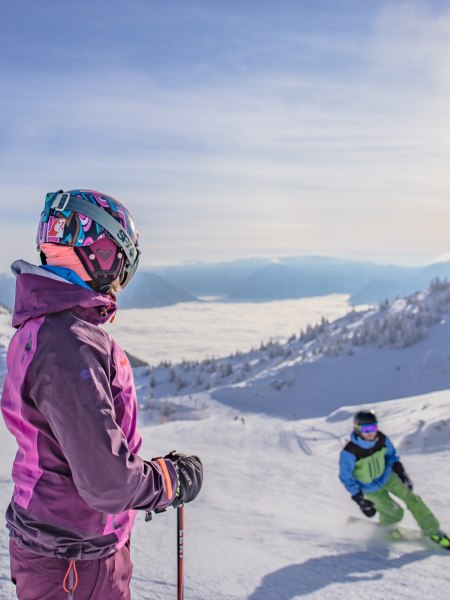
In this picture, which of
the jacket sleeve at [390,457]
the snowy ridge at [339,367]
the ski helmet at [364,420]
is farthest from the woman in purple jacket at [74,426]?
the snowy ridge at [339,367]

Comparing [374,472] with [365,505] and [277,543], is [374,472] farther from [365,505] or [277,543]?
[277,543]

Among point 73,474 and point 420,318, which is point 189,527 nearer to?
point 73,474

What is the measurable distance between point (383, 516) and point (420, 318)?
2531cm

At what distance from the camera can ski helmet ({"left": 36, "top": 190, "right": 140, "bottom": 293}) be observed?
209 centimetres

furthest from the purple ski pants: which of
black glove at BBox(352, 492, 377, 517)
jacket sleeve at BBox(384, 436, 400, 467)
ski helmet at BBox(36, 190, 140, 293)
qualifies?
jacket sleeve at BBox(384, 436, 400, 467)

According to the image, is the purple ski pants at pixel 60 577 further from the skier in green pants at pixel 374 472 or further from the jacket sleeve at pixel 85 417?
the skier in green pants at pixel 374 472

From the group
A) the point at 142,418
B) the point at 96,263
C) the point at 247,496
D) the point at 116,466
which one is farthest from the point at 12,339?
the point at 142,418

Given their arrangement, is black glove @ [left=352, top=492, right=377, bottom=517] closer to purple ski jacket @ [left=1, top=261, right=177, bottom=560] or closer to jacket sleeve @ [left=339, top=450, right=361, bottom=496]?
jacket sleeve @ [left=339, top=450, right=361, bottom=496]

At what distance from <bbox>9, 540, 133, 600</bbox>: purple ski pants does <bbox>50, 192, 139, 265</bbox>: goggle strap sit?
46.1 inches

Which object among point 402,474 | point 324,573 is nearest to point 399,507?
point 402,474

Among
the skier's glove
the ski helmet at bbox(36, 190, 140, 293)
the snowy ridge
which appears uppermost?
the ski helmet at bbox(36, 190, 140, 293)

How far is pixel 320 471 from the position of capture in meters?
8.48

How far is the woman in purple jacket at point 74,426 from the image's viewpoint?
173 centimetres

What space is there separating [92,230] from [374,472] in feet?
15.0
